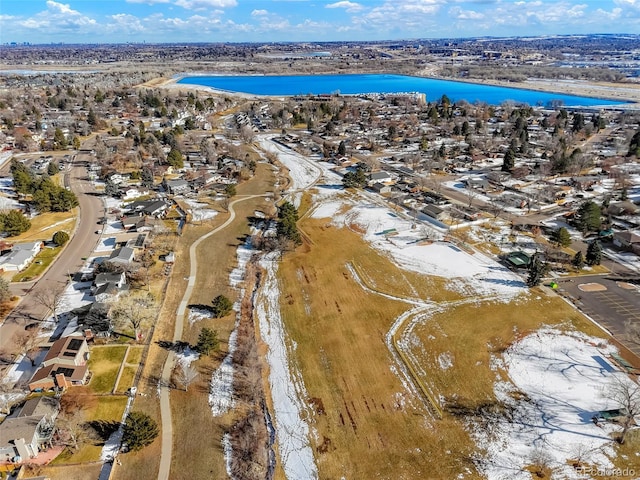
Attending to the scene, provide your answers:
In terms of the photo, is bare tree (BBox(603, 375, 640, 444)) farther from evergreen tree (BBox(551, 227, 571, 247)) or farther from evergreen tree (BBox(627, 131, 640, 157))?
evergreen tree (BBox(627, 131, 640, 157))

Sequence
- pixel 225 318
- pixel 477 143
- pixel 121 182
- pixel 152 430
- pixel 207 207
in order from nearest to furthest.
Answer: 1. pixel 152 430
2. pixel 225 318
3. pixel 207 207
4. pixel 121 182
5. pixel 477 143

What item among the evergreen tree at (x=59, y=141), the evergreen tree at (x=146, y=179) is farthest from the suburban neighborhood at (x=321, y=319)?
the evergreen tree at (x=59, y=141)

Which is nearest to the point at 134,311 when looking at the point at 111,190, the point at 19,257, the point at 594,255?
the point at 19,257

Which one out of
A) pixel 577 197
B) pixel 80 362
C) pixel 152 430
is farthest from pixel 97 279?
pixel 577 197

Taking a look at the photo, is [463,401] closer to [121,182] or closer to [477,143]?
[121,182]

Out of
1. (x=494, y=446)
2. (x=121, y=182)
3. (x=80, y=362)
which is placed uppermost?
(x=121, y=182)

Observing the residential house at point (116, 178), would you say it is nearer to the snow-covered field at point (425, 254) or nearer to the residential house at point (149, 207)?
the residential house at point (149, 207)
